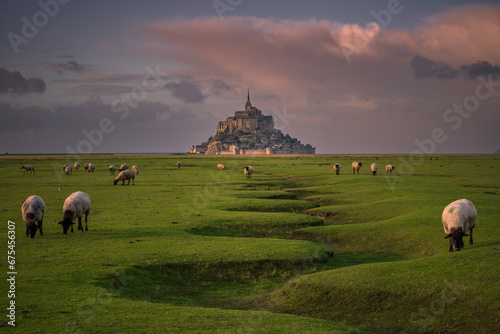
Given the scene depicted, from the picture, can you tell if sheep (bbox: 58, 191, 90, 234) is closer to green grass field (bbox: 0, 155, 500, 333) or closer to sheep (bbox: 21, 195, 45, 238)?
green grass field (bbox: 0, 155, 500, 333)

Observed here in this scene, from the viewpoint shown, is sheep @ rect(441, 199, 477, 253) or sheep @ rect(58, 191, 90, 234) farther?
sheep @ rect(58, 191, 90, 234)

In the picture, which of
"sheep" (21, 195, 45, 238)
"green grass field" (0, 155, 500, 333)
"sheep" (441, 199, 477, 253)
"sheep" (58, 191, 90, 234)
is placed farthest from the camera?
"sheep" (58, 191, 90, 234)

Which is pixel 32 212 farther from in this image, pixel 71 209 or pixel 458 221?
pixel 458 221

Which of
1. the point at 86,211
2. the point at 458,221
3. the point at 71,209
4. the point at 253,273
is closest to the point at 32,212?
the point at 71,209

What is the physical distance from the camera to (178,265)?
18.3 meters

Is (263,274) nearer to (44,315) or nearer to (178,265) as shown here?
(178,265)

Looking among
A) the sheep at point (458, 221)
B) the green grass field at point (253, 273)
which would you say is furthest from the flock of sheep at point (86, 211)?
the green grass field at point (253, 273)

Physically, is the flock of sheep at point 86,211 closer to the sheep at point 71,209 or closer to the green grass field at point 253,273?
the sheep at point 71,209

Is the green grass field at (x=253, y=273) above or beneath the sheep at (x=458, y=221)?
beneath

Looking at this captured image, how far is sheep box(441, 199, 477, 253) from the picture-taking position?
17125mm

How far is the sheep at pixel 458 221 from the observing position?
674 inches

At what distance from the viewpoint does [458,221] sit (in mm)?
17156

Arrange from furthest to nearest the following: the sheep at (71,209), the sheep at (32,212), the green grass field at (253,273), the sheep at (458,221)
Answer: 1. the sheep at (71,209)
2. the sheep at (32,212)
3. the sheep at (458,221)
4. the green grass field at (253,273)

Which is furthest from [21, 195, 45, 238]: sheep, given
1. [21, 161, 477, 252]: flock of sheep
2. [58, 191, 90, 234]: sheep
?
[58, 191, 90, 234]: sheep
